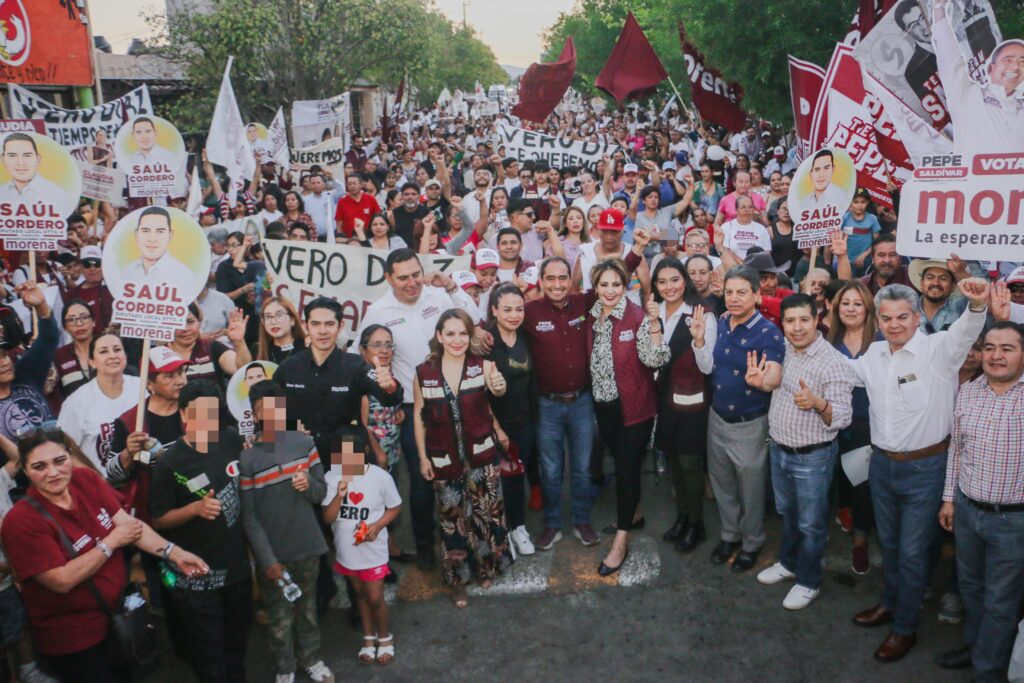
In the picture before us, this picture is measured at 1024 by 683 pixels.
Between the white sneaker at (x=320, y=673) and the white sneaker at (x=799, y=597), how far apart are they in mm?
2848

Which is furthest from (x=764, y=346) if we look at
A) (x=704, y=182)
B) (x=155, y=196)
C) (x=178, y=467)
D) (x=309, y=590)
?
(x=704, y=182)

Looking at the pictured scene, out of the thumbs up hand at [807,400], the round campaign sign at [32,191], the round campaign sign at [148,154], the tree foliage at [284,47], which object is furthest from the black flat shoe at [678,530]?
the tree foliage at [284,47]

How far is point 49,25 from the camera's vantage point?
49.0 feet

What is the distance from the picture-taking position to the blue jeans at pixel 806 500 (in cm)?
486

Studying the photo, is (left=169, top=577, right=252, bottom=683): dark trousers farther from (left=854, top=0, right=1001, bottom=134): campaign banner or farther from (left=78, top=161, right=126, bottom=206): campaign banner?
(left=78, top=161, right=126, bottom=206): campaign banner

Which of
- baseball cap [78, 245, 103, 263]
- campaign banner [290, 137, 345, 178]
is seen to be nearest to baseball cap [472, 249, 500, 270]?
baseball cap [78, 245, 103, 263]

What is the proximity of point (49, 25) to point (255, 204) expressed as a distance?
6610mm

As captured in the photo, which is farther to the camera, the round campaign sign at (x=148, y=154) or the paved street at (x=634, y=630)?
the round campaign sign at (x=148, y=154)

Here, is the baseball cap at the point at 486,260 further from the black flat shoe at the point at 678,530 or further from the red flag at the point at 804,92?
the red flag at the point at 804,92

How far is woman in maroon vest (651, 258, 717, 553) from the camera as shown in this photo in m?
5.50

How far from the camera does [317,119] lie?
50.8 feet

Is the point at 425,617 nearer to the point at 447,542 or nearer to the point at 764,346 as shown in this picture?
the point at 447,542

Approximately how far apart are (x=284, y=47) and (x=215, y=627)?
21420mm

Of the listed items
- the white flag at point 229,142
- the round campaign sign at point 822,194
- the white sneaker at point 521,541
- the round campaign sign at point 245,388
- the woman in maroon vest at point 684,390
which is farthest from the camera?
the white flag at point 229,142
